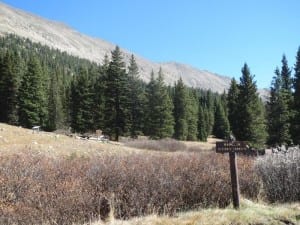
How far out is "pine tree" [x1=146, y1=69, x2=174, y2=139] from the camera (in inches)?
2176

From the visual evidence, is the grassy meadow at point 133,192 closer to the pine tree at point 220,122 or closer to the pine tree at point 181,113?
the pine tree at point 181,113

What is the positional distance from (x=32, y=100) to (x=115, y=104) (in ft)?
34.8

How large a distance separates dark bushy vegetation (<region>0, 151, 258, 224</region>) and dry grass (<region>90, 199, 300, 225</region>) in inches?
23.1

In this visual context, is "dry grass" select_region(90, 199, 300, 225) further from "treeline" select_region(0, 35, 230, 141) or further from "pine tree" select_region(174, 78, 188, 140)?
"pine tree" select_region(174, 78, 188, 140)

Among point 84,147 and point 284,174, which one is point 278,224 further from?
point 84,147

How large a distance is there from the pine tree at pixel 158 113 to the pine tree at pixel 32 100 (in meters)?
14.1

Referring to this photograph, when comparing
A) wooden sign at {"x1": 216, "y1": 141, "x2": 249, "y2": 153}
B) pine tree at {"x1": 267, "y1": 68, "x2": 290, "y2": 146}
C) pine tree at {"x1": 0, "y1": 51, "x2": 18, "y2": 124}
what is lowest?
wooden sign at {"x1": 216, "y1": 141, "x2": 249, "y2": 153}

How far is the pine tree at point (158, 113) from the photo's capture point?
55.3 metres

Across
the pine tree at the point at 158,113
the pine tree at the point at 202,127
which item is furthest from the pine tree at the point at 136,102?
the pine tree at the point at 202,127

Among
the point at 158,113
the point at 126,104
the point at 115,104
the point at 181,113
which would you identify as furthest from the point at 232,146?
the point at 181,113

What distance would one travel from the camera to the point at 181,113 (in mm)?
67125

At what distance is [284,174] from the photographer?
11414 millimetres

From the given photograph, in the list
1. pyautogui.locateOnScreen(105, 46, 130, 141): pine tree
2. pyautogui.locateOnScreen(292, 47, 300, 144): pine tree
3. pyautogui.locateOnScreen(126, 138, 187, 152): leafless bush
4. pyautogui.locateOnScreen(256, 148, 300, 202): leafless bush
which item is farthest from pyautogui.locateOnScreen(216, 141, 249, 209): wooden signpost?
pyautogui.locateOnScreen(105, 46, 130, 141): pine tree

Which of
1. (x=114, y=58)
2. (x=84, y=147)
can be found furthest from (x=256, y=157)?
(x=114, y=58)
